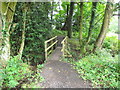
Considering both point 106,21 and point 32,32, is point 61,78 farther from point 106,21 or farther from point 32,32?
point 106,21

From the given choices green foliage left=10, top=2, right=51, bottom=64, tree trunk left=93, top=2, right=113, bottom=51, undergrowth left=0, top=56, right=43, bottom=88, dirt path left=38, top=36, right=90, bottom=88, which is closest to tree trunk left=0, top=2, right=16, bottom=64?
undergrowth left=0, top=56, right=43, bottom=88

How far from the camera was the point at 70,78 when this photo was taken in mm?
3316

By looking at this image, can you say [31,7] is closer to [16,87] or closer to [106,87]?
[16,87]

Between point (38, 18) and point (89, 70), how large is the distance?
4.59 metres

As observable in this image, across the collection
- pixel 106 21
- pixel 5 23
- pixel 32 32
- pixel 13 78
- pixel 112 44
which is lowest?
pixel 112 44

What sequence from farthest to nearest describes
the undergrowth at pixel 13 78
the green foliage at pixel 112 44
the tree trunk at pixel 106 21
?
the green foliage at pixel 112 44
the tree trunk at pixel 106 21
the undergrowth at pixel 13 78

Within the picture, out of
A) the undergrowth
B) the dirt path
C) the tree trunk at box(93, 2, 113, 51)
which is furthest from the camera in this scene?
the tree trunk at box(93, 2, 113, 51)

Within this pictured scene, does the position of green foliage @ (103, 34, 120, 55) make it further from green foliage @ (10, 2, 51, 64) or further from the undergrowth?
the undergrowth

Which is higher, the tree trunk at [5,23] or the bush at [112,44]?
the tree trunk at [5,23]

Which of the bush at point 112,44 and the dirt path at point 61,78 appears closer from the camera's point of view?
the dirt path at point 61,78

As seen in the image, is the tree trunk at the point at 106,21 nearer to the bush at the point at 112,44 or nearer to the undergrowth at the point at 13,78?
the bush at the point at 112,44

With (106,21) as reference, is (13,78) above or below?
below

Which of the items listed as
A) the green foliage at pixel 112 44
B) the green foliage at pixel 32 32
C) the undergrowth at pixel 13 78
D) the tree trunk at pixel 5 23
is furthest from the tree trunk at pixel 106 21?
the tree trunk at pixel 5 23

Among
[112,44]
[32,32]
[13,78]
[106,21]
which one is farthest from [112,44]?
[13,78]
